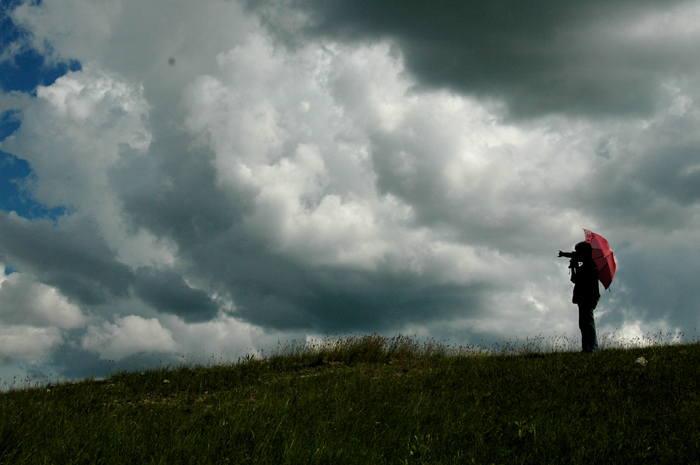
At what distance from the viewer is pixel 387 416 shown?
6.42 meters

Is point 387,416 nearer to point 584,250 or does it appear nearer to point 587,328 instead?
point 587,328

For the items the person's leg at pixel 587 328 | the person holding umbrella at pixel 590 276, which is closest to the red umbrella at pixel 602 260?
the person holding umbrella at pixel 590 276

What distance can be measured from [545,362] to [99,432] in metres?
8.56

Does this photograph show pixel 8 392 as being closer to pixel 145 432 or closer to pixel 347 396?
pixel 145 432

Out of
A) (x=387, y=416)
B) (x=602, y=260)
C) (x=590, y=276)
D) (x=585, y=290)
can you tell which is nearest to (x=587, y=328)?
(x=585, y=290)

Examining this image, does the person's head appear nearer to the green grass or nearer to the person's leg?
the person's leg

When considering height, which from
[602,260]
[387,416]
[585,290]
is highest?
[602,260]

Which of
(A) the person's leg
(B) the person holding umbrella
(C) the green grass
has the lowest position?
(C) the green grass

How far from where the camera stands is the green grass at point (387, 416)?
498 centimetres

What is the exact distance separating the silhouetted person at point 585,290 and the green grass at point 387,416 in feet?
1.87

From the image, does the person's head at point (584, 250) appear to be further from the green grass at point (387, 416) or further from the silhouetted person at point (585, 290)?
the green grass at point (387, 416)

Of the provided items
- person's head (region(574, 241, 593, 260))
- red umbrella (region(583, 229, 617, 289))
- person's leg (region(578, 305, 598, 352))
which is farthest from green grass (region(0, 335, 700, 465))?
person's head (region(574, 241, 593, 260))

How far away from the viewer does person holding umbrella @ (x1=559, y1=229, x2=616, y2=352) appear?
36.3 feet

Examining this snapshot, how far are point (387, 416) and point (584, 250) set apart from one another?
755cm
